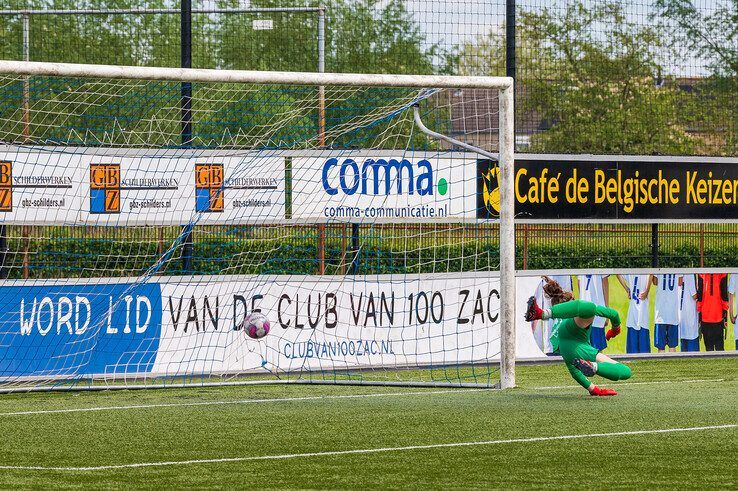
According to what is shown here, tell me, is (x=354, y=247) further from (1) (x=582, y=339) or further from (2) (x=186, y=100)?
(1) (x=582, y=339)

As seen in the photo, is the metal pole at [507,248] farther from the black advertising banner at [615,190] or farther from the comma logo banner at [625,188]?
the comma logo banner at [625,188]

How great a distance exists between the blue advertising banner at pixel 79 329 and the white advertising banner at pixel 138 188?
0.76m

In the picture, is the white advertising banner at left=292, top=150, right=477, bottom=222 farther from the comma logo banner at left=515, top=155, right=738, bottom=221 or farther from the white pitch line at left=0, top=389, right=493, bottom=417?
the white pitch line at left=0, top=389, right=493, bottom=417

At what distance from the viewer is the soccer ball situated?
13.2 metres

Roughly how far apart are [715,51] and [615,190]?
464 cm

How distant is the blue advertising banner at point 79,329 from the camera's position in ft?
41.5

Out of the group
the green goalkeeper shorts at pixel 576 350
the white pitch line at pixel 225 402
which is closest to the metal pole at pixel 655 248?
the white pitch line at pixel 225 402

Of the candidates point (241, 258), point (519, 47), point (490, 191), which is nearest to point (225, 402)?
point (241, 258)

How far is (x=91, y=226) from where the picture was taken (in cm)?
1341

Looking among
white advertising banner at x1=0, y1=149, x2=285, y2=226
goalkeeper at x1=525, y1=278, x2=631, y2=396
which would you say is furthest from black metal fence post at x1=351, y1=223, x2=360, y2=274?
goalkeeper at x1=525, y1=278, x2=631, y2=396

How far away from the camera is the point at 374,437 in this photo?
27.8 feet

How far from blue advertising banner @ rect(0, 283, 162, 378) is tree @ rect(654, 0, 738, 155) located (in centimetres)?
821

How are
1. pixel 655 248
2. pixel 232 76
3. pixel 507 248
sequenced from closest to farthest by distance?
1. pixel 232 76
2. pixel 507 248
3. pixel 655 248

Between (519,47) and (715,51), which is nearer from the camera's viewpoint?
(519,47)
